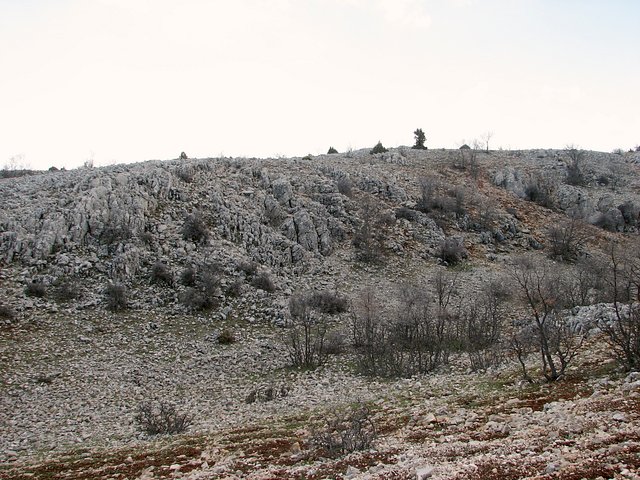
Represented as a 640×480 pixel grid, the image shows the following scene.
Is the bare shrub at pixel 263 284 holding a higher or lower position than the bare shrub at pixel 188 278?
lower

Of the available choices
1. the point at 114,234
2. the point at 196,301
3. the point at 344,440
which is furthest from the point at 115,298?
the point at 344,440

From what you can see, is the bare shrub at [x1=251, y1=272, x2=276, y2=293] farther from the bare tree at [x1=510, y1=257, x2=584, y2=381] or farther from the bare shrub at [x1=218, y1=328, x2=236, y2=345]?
the bare tree at [x1=510, y1=257, x2=584, y2=381]

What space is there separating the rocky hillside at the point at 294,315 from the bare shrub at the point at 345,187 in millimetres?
272

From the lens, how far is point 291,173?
49062 mm

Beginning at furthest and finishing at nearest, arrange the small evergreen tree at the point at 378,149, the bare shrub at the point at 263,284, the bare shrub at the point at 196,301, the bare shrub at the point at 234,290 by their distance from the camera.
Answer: the small evergreen tree at the point at 378,149 → the bare shrub at the point at 263,284 → the bare shrub at the point at 234,290 → the bare shrub at the point at 196,301

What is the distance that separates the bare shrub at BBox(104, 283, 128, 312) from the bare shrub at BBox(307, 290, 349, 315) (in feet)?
39.4

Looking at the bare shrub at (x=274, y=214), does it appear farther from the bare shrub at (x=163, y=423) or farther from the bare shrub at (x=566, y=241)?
the bare shrub at (x=566, y=241)

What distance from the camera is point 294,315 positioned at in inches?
1132

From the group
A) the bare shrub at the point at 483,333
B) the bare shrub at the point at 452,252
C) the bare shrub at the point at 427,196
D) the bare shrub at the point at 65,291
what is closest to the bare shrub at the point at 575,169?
the bare shrub at the point at 427,196

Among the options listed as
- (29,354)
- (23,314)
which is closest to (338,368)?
(29,354)

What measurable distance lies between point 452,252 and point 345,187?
14179 millimetres

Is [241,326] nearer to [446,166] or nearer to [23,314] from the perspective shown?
[23,314]

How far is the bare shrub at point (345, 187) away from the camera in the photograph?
49144 mm

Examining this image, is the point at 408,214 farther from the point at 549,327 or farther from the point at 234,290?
the point at 549,327
